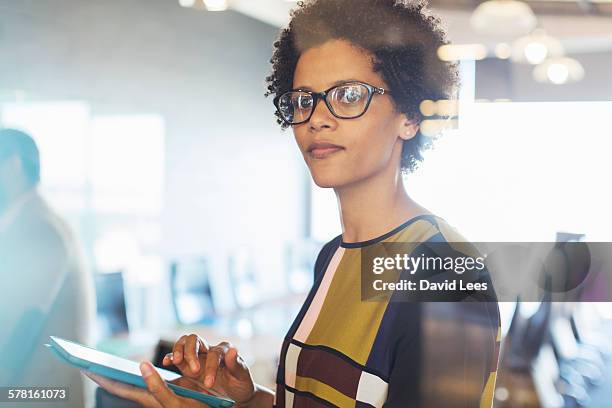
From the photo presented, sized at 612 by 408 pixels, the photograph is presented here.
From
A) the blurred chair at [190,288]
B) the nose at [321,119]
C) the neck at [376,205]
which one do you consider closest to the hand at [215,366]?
the blurred chair at [190,288]

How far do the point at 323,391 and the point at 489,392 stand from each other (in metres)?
0.25

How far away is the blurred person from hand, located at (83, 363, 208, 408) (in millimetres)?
126

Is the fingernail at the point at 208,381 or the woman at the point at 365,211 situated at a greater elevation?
the woman at the point at 365,211

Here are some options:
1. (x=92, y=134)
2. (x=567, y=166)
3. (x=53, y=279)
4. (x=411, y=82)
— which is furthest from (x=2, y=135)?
(x=567, y=166)

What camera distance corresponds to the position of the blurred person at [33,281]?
118 cm

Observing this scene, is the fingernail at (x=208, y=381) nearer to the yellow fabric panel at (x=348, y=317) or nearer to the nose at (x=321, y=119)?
the yellow fabric panel at (x=348, y=317)

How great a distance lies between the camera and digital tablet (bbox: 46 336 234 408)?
105 cm

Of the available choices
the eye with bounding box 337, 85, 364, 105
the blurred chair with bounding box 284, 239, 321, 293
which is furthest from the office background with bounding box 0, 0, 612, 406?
the eye with bounding box 337, 85, 364, 105

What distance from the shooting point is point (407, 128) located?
1.06 meters

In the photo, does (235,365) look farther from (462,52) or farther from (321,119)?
(462,52)

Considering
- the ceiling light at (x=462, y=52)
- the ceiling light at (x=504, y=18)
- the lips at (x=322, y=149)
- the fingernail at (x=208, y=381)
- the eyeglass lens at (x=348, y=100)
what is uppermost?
the ceiling light at (x=504, y=18)

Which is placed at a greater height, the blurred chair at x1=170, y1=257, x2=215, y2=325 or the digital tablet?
the blurred chair at x1=170, y1=257, x2=215, y2=325

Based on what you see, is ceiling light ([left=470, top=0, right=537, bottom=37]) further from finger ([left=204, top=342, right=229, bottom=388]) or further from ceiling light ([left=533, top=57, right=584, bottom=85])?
finger ([left=204, top=342, right=229, bottom=388])

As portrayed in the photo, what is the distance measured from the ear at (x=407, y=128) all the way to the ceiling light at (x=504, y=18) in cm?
19
